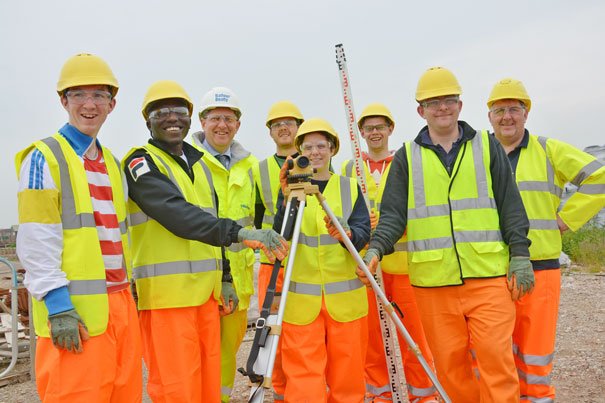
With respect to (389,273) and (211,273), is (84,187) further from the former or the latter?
(389,273)

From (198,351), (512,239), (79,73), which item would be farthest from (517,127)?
(79,73)

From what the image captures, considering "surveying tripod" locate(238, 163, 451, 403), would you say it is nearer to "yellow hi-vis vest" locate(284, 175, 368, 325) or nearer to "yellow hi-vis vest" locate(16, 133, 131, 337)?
"yellow hi-vis vest" locate(284, 175, 368, 325)

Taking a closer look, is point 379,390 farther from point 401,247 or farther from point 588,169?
point 588,169

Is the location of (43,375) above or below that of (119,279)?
below

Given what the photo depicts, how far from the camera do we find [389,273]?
535 centimetres

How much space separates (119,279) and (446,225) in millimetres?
2537

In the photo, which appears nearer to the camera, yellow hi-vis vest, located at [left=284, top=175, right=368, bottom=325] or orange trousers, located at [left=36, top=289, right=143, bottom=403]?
orange trousers, located at [left=36, top=289, right=143, bottom=403]

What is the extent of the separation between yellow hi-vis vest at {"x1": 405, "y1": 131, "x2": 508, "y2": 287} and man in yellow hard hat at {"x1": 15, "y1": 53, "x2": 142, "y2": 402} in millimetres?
2308

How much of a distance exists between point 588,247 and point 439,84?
13.1 metres

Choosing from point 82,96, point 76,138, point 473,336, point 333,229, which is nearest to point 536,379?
point 473,336

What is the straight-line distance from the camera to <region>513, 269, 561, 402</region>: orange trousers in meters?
4.38

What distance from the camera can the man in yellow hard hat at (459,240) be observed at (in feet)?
13.1

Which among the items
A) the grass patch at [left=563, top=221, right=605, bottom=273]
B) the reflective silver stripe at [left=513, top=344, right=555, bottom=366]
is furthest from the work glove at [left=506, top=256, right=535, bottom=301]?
the grass patch at [left=563, top=221, right=605, bottom=273]

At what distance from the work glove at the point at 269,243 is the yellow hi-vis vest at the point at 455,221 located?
1.27m
